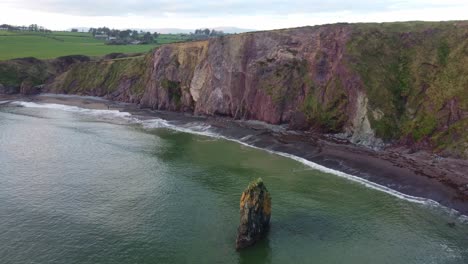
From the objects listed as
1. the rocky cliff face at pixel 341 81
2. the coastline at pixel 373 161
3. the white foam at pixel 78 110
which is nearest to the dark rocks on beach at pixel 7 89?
the white foam at pixel 78 110

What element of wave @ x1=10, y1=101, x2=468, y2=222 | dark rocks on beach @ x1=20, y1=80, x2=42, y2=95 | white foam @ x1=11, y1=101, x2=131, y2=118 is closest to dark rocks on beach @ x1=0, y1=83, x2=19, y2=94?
dark rocks on beach @ x1=20, y1=80, x2=42, y2=95

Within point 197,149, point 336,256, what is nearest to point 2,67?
point 197,149

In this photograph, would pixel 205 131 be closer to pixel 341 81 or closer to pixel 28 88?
pixel 341 81

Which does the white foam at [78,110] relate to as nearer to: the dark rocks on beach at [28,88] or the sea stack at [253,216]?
the dark rocks on beach at [28,88]

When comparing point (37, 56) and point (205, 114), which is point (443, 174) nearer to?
point (205, 114)

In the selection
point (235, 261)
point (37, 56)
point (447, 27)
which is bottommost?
point (235, 261)

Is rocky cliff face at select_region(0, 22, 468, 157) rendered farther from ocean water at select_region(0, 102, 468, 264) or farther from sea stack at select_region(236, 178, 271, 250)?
sea stack at select_region(236, 178, 271, 250)
